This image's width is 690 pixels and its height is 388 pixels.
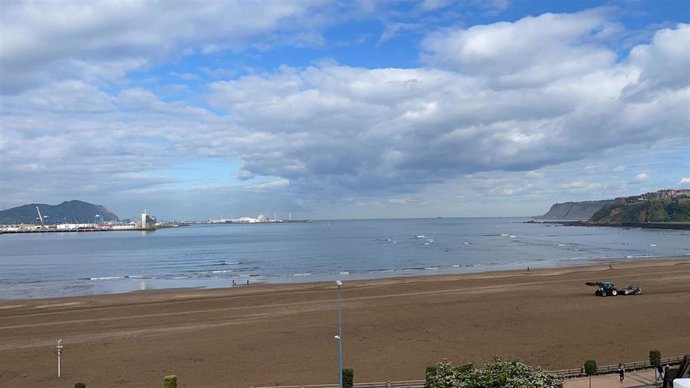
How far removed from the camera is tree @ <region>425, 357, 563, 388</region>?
46.2ft

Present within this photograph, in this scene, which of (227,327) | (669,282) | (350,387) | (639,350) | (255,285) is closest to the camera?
(350,387)

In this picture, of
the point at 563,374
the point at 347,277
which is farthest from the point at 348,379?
the point at 347,277

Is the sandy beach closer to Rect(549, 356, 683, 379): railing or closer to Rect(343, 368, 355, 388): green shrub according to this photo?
Rect(549, 356, 683, 379): railing

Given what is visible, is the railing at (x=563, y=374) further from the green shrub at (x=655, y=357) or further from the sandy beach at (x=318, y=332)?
the sandy beach at (x=318, y=332)

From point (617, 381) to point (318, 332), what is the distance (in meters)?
18.4

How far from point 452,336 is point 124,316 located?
26171mm

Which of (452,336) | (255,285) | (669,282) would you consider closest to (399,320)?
(452,336)

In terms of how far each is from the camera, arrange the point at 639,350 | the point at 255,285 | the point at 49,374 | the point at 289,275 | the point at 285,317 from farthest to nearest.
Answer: the point at 289,275 < the point at 255,285 < the point at 285,317 < the point at 639,350 < the point at 49,374

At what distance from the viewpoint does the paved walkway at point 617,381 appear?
69.3 ft

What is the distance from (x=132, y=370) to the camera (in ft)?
89.1

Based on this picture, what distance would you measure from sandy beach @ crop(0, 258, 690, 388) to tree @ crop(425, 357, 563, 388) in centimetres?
1055

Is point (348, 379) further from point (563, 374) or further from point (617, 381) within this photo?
point (617, 381)

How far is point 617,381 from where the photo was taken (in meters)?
21.9

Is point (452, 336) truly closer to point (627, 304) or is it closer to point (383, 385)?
point (383, 385)
